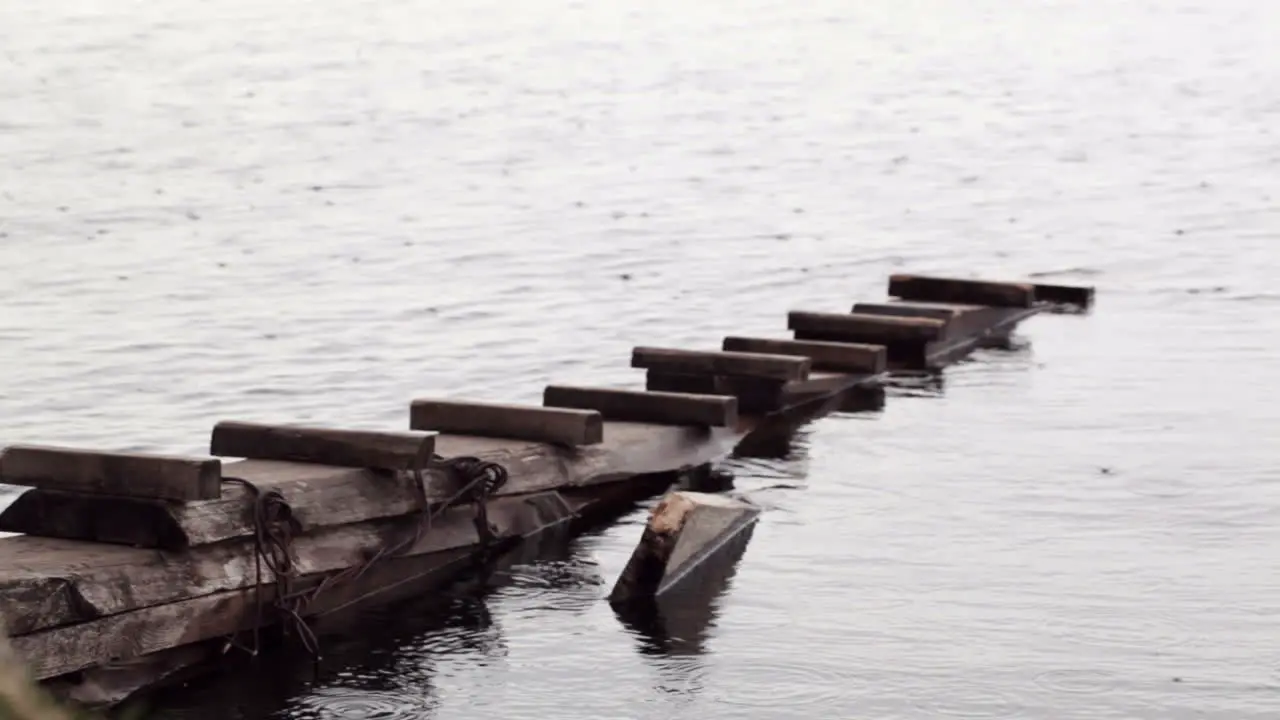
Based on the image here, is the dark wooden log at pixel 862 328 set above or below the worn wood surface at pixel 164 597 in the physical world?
above

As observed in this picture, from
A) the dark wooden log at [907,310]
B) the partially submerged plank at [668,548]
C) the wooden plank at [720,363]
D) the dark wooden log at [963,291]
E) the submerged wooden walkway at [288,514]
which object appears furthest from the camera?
the dark wooden log at [963,291]

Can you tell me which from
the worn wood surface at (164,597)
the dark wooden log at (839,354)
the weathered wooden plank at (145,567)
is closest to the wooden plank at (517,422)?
the weathered wooden plank at (145,567)

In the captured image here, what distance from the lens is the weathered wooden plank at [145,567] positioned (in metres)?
8.48

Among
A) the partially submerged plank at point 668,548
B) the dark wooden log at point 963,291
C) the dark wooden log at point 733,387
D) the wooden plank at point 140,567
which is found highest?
the dark wooden log at point 963,291

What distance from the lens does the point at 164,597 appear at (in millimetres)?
8922

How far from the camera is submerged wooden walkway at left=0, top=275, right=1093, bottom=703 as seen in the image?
8.73 meters

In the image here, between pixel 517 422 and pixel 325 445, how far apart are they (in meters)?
1.67

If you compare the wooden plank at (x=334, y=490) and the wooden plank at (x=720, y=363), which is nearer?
the wooden plank at (x=334, y=490)

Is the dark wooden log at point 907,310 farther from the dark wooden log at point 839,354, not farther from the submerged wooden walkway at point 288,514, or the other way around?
the submerged wooden walkway at point 288,514

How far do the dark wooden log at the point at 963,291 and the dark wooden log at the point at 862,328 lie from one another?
1805mm

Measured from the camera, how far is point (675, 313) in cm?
2075

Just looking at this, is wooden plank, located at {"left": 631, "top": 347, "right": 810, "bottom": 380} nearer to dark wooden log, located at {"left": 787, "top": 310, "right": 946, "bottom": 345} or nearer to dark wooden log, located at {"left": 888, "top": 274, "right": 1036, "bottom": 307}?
dark wooden log, located at {"left": 787, "top": 310, "right": 946, "bottom": 345}

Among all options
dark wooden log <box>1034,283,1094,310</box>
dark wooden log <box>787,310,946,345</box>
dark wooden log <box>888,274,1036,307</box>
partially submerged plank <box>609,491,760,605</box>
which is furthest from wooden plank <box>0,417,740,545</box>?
dark wooden log <box>1034,283,1094,310</box>

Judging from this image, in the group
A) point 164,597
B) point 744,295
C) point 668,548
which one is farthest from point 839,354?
point 164,597
